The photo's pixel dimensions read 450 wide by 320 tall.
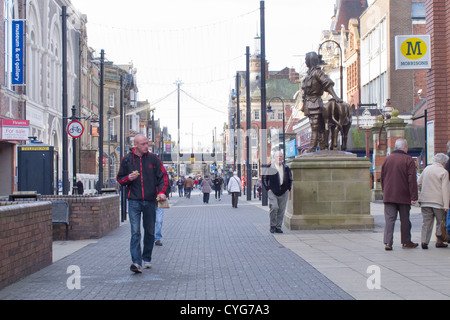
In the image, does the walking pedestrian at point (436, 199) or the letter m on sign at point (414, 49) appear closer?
the walking pedestrian at point (436, 199)

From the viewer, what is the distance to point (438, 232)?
35.6ft

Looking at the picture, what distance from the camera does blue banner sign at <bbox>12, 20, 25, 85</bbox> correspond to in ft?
94.5

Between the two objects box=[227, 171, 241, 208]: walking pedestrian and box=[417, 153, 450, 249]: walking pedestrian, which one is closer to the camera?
box=[417, 153, 450, 249]: walking pedestrian

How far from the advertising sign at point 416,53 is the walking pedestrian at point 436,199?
754cm

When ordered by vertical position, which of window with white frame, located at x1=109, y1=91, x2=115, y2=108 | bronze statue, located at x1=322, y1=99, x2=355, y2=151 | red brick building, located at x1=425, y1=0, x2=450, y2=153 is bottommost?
bronze statue, located at x1=322, y1=99, x2=355, y2=151

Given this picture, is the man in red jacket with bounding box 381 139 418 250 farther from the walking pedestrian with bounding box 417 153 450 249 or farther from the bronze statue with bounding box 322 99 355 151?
the bronze statue with bounding box 322 99 355 151

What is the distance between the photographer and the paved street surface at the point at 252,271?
6.95 meters

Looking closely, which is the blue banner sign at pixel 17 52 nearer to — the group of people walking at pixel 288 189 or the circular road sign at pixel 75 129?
the circular road sign at pixel 75 129

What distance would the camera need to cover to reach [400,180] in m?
10.8

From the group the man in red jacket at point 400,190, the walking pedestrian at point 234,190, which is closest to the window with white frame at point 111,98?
the walking pedestrian at point 234,190

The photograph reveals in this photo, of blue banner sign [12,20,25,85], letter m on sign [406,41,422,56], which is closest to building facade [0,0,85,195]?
blue banner sign [12,20,25,85]

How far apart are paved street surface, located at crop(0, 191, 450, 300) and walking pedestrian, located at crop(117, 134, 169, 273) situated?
0.48 meters

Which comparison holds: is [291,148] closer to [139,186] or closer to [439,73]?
[439,73]
